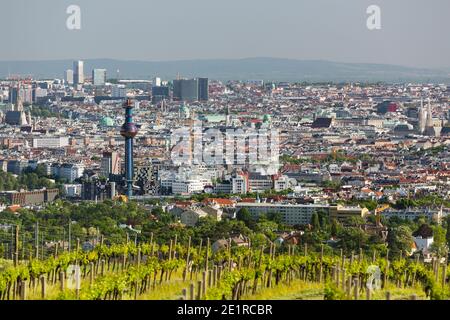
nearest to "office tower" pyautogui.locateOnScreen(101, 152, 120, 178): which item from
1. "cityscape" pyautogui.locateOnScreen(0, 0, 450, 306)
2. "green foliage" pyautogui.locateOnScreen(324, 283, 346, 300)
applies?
"cityscape" pyautogui.locateOnScreen(0, 0, 450, 306)

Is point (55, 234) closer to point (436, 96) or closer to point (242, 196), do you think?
point (242, 196)

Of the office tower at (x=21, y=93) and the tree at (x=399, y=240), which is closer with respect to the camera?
the tree at (x=399, y=240)

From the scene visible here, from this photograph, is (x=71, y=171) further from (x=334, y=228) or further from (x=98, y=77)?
(x=98, y=77)

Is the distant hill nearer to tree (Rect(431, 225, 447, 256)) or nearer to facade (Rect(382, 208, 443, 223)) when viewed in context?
facade (Rect(382, 208, 443, 223))

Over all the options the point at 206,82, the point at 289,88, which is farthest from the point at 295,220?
the point at 289,88

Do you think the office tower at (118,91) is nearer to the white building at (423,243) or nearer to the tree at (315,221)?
the tree at (315,221)

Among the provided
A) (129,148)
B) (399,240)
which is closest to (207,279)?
(399,240)

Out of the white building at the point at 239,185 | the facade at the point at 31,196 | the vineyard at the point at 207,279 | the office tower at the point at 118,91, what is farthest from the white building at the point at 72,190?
the office tower at the point at 118,91
